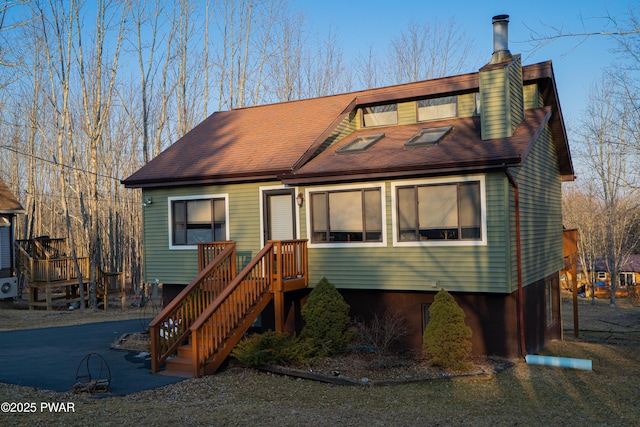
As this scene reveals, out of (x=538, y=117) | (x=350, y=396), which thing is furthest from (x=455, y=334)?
(x=538, y=117)

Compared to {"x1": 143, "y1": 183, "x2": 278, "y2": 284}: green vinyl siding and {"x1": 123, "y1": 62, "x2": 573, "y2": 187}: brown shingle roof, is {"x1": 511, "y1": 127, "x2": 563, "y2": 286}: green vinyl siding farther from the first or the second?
{"x1": 143, "y1": 183, "x2": 278, "y2": 284}: green vinyl siding

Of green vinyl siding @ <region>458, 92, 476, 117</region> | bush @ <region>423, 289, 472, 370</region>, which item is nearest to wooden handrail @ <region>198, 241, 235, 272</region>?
bush @ <region>423, 289, 472, 370</region>

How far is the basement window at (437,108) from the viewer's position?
14000 millimetres

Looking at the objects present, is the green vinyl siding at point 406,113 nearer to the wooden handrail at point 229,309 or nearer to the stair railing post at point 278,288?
the stair railing post at point 278,288

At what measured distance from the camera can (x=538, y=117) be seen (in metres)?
12.9

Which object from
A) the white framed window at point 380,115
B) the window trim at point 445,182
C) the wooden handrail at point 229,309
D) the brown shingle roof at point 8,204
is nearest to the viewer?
the wooden handrail at point 229,309

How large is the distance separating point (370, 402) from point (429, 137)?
645 cm

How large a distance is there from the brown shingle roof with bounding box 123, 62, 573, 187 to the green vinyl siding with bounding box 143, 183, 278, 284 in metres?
0.36

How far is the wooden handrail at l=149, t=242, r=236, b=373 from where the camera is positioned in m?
10.7

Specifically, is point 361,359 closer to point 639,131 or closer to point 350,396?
point 350,396

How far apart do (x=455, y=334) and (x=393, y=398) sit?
2369 millimetres

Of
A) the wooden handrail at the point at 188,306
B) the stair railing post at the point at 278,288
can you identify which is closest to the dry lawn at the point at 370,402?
the wooden handrail at the point at 188,306

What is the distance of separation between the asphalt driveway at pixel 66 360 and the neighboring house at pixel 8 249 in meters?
9.34

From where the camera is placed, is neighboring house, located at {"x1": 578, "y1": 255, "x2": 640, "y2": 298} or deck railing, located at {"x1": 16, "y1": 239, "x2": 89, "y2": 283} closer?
deck railing, located at {"x1": 16, "y1": 239, "x2": 89, "y2": 283}
